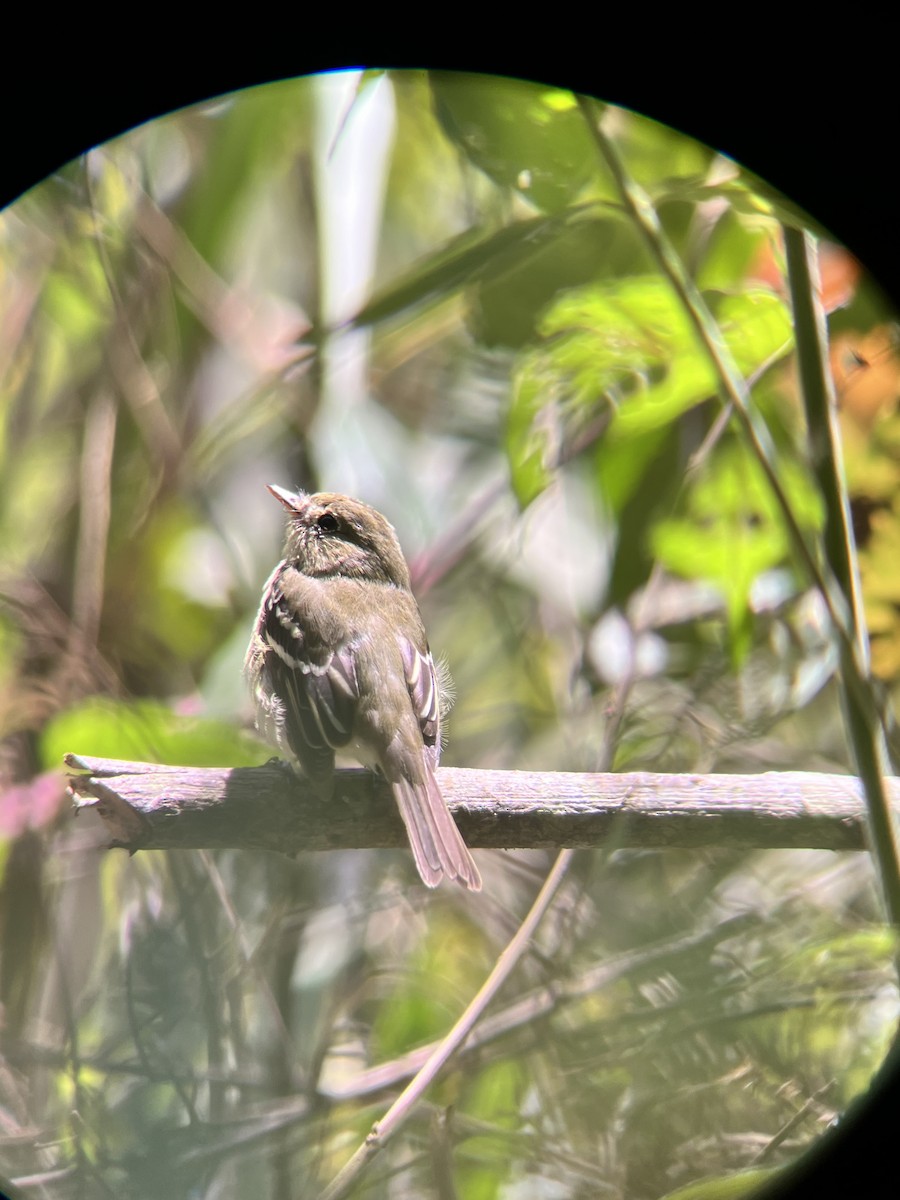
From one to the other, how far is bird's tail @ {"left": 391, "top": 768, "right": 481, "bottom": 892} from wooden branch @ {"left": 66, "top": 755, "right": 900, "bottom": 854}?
0.05m

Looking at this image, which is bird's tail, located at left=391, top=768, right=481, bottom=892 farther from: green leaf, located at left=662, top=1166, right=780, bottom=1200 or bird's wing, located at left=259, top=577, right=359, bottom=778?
green leaf, located at left=662, top=1166, right=780, bottom=1200

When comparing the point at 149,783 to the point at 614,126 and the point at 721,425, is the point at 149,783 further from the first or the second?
the point at 614,126

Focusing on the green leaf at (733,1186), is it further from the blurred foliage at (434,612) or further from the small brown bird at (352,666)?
the small brown bird at (352,666)

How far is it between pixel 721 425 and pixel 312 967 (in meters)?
0.89

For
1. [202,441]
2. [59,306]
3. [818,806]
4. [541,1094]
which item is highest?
[59,306]

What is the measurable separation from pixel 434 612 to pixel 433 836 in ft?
1.69

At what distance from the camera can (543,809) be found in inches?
45.1

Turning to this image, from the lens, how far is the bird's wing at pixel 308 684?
1286 mm

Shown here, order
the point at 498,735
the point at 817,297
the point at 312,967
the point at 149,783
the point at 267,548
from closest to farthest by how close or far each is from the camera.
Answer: the point at 817,297 → the point at 149,783 → the point at 312,967 → the point at 498,735 → the point at 267,548

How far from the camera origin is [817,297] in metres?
0.96

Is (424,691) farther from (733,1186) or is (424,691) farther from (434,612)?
(733,1186)

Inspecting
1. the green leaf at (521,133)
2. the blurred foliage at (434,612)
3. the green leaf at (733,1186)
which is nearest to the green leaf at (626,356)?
the blurred foliage at (434,612)

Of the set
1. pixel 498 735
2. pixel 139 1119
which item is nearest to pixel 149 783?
pixel 139 1119

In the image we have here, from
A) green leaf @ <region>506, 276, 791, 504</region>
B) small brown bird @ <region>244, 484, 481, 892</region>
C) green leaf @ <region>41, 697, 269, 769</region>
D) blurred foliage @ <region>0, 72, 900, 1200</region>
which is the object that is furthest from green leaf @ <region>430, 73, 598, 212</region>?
green leaf @ <region>41, 697, 269, 769</region>
